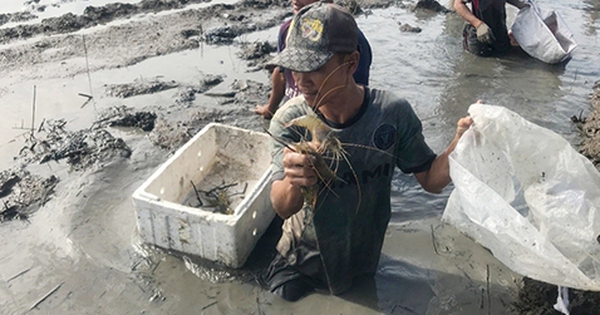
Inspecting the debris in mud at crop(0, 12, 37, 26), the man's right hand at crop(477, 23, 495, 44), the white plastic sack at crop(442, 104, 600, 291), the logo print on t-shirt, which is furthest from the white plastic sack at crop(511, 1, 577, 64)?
the debris in mud at crop(0, 12, 37, 26)

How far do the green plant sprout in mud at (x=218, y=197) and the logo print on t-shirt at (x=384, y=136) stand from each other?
62.4 inches

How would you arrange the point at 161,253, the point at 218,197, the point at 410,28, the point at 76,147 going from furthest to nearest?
the point at 410,28 → the point at 76,147 → the point at 218,197 → the point at 161,253

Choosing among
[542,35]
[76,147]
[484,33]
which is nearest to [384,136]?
[76,147]

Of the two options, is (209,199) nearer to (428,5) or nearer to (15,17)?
(15,17)

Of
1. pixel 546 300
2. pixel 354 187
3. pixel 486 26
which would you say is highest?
pixel 354 187

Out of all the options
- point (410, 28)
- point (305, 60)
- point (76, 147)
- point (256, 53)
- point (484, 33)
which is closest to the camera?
point (305, 60)

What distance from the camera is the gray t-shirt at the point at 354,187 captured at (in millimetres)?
2371

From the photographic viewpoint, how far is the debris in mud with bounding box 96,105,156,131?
4906mm

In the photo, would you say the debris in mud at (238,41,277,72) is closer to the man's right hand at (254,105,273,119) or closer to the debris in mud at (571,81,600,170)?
the man's right hand at (254,105,273,119)

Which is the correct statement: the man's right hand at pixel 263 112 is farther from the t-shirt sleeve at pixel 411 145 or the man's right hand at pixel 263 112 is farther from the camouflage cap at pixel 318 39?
the camouflage cap at pixel 318 39

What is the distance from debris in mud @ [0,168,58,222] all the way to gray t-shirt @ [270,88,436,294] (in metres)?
2.12

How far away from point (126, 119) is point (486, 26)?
476cm

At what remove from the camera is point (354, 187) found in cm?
252

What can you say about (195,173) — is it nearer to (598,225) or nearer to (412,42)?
(598,225)
